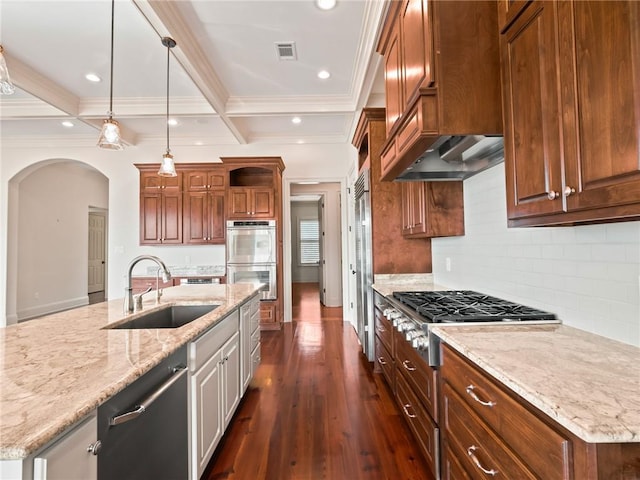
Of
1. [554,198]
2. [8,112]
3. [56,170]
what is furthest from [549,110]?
[56,170]

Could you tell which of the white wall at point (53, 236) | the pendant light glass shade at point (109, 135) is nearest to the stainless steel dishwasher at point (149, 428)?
the pendant light glass shade at point (109, 135)

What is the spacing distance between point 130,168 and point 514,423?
20.8 ft

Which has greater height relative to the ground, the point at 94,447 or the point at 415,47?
the point at 415,47

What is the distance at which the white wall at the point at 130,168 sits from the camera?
18.1 feet

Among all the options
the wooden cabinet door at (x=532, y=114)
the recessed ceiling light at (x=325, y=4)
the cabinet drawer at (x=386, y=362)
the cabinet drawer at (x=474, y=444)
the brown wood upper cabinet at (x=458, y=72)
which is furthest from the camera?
the recessed ceiling light at (x=325, y=4)

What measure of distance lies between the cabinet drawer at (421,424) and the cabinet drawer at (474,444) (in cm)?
18

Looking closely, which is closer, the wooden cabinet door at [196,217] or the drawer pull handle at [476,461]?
the drawer pull handle at [476,461]

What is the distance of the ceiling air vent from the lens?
3186mm

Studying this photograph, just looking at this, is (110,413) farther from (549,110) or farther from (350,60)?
(350,60)

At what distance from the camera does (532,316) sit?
5.00 feet

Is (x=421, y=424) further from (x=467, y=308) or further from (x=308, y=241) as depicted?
(x=308, y=241)

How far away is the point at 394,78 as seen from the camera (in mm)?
2094

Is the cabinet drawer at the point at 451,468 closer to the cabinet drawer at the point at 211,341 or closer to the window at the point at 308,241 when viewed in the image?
the cabinet drawer at the point at 211,341

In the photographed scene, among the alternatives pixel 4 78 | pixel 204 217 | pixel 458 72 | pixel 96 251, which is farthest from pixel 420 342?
pixel 96 251
